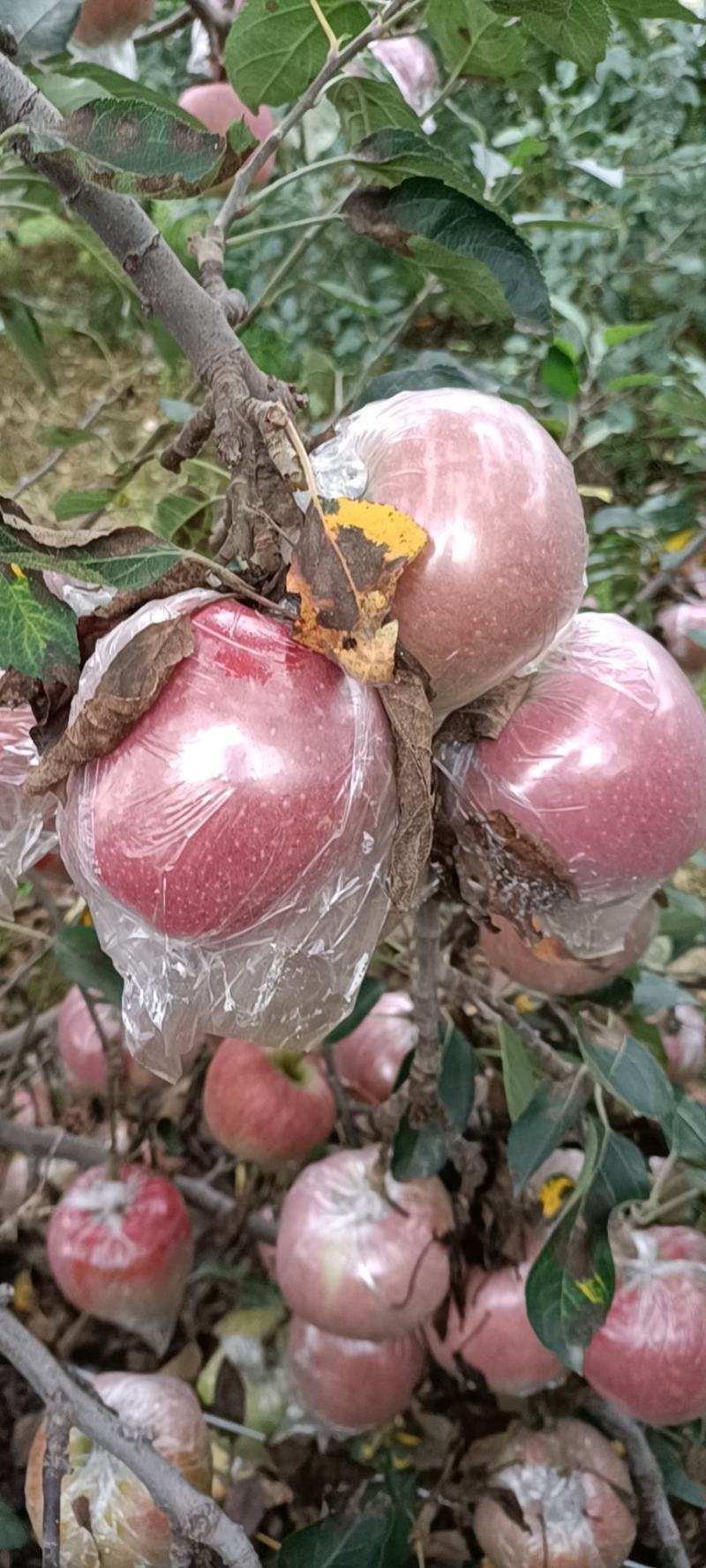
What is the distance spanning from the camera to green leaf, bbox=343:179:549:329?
1.65 ft

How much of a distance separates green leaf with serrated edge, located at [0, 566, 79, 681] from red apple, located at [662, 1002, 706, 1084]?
0.70 m

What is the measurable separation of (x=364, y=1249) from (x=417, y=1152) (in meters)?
0.09

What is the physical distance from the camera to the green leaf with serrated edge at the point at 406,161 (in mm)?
488

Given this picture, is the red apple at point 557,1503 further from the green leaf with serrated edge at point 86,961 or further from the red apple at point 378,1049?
the green leaf with serrated edge at point 86,961

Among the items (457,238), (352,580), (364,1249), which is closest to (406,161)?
A: (457,238)

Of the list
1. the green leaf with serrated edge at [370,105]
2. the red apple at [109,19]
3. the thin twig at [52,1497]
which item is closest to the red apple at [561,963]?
the thin twig at [52,1497]

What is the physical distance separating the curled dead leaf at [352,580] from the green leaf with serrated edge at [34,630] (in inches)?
3.1

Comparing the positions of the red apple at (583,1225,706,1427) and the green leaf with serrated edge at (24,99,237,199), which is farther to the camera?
the red apple at (583,1225,706,1427)

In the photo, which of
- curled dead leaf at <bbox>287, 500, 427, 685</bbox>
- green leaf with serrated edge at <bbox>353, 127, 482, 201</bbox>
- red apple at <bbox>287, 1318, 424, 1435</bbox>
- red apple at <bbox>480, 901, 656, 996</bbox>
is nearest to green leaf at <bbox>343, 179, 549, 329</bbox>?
green leaf with serrated edge at <bbox>353, 127, 482, 201</bbox>

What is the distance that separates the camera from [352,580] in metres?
0.35

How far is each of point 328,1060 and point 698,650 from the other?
0.60 meters

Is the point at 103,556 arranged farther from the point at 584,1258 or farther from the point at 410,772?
the point at 584,1258

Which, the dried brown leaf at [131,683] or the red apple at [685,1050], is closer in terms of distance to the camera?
the dried brown leaf at [131,683]

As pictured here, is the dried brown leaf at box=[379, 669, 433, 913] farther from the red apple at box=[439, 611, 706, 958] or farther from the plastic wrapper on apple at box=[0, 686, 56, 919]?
the plastic wrapper on apple at box=[0, 686, 56, 919]
